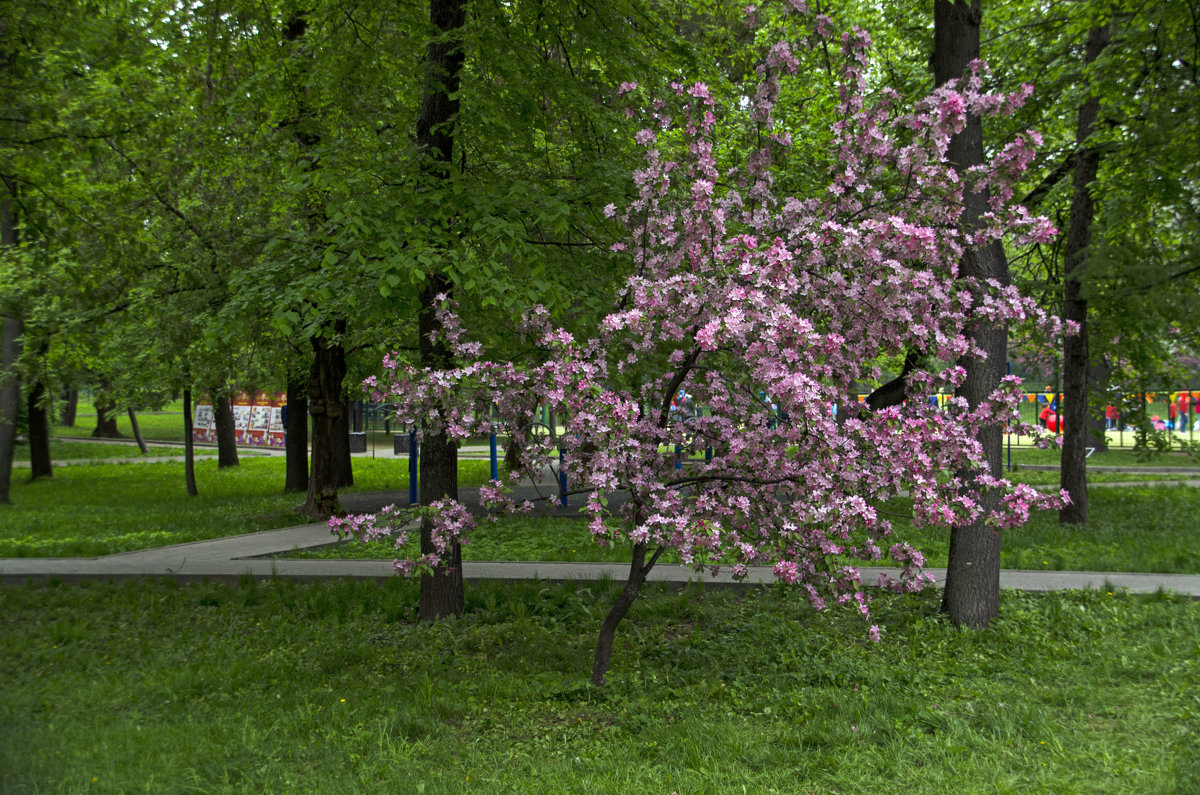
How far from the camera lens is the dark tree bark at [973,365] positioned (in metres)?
7.29

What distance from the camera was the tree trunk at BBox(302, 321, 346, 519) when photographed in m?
13.4

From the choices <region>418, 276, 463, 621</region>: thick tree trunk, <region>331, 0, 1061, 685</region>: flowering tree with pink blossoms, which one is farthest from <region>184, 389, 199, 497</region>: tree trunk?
<region>331, 0, 1061, 685</region>: flowering tree with pink blossoms

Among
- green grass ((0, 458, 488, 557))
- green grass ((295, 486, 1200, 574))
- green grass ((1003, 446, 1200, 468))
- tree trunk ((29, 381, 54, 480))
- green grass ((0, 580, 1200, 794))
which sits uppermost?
tree trunk ((29, 381, 54, 480))

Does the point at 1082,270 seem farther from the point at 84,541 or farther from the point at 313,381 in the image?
the point at 84,541

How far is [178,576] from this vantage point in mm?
9383

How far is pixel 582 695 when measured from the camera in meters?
5.86

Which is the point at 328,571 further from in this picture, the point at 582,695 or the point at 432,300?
the point at 582,695

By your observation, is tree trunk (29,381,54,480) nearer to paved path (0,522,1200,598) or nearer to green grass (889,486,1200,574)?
paved path (0,522,1200,598)

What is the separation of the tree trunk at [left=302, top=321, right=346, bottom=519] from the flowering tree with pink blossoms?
780cm

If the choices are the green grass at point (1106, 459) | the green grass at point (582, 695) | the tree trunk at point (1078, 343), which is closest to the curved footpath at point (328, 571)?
the green grass at point (582, 695)

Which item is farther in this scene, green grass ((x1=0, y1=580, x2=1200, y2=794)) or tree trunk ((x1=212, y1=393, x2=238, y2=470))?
tree trunk ((x1=212, y1=393, x2=238, y2=470))

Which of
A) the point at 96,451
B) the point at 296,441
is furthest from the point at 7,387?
the point at 96,451

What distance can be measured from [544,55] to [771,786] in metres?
6.25

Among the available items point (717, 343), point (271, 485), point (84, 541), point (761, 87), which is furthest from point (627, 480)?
point (271, 485)
